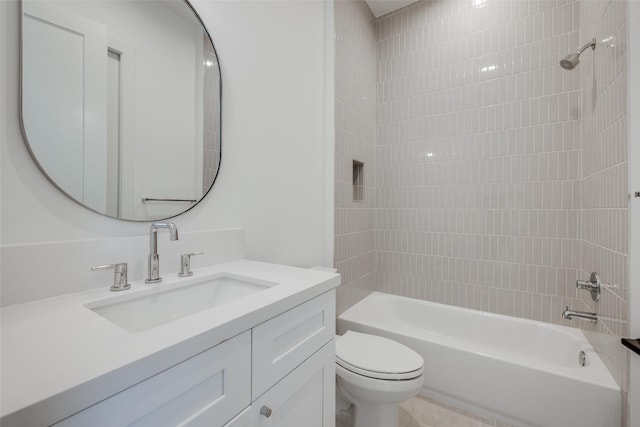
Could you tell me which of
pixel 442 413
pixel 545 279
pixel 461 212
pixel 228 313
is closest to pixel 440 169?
pixel 461 212

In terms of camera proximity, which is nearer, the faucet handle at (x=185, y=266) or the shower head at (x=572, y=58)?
the faucet handle at (x=185, y=266)

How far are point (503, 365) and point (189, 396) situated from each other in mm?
1615

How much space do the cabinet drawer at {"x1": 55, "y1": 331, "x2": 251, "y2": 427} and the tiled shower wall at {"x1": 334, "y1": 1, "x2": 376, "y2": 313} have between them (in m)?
1.29

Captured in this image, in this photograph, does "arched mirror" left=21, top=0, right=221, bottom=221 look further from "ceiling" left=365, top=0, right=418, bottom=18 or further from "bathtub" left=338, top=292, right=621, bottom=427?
"ceiling" left=365, top=0, right=418, bottom=18

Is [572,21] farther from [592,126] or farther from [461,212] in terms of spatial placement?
[461,212]

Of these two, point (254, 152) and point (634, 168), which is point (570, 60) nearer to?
point (634, 168)

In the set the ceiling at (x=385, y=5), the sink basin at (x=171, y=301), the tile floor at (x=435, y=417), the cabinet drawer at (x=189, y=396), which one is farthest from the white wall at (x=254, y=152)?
the tile floor at (x=435, y=417)

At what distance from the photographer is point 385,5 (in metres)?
2.31

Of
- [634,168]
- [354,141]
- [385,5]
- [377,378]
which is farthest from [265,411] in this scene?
[385,5]

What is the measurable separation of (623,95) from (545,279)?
1.21m

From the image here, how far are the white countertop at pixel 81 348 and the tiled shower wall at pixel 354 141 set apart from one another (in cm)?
125

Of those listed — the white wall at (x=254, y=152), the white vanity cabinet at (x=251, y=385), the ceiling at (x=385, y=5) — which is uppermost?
the ceiling at (x=385, y=5)

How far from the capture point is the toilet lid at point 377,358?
1.25 meters

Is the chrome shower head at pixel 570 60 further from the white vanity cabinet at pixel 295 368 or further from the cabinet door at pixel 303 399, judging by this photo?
the cabinet door at pixel 303 399
